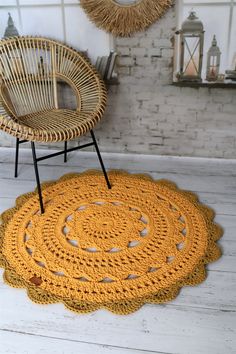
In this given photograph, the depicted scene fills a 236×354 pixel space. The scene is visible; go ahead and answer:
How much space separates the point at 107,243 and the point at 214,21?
135 centimetres

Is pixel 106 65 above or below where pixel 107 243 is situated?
above

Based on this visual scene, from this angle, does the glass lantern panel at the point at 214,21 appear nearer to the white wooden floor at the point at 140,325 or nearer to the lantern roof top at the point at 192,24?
the lantern roof top at the point at 192,24

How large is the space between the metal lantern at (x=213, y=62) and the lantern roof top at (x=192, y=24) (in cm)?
10

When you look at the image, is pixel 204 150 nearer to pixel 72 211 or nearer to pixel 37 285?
pixel 72 211

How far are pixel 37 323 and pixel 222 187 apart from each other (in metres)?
1.28

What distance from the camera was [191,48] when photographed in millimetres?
2275

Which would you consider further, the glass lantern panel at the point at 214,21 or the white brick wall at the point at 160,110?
the white brick wall at the point at 160,110

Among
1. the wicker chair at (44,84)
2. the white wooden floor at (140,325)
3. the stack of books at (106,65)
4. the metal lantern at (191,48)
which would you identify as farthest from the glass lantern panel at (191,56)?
the white wooden floor at (140,325)

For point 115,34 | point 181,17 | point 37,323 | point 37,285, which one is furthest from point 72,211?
point 181,17

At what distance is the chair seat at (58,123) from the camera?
76.2 inches

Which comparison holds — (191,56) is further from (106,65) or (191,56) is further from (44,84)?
(44,84)

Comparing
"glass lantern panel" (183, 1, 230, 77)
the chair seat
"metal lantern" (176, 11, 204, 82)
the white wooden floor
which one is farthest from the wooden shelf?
the white wooden floor

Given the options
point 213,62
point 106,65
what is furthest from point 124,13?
point 213,62

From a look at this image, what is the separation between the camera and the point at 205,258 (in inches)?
67.7
